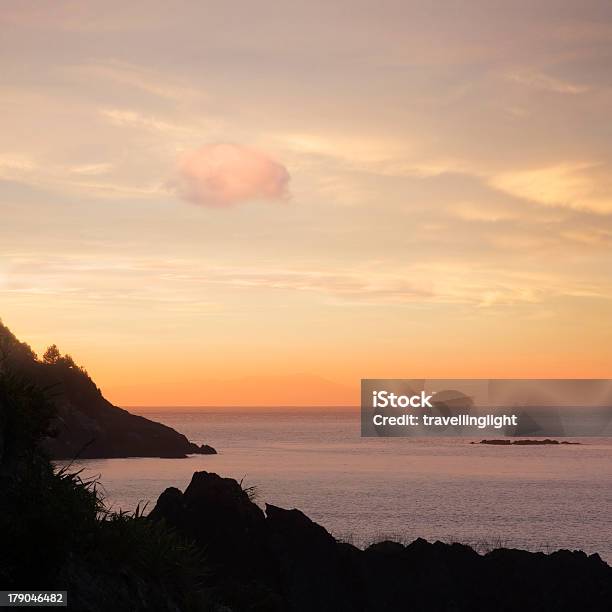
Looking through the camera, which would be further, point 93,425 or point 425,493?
point 93,425

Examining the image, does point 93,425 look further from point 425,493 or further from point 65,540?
point 65,540

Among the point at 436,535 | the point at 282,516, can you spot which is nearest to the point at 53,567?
the point at 282,516

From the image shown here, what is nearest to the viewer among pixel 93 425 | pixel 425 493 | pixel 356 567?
pixel 356 567

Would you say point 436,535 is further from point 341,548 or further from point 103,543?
point 103,543

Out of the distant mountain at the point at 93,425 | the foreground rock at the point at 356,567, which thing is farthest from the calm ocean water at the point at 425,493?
the foreground rock at the point at 356,567

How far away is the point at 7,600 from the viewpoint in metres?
8.67

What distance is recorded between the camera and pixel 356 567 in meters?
45.0

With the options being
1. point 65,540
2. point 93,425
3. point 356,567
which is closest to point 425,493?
point 93,425

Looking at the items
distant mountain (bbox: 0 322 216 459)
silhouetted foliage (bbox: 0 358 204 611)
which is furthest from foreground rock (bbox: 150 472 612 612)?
distant mountain (bbox: 0 322 216 459)

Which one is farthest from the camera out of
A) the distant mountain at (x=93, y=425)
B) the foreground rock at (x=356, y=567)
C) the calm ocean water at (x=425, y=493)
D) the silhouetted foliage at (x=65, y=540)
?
the distant mountain at (x=93, y=425)

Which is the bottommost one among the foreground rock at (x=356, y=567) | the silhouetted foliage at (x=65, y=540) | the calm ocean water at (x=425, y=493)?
the calm ocean water at (x=425, y=493)

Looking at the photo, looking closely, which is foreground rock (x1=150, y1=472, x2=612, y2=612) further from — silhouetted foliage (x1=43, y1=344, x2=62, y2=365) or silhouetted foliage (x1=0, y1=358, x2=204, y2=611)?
silhouetted foliage (x1=43, y1=344, x2=62, y2=365)

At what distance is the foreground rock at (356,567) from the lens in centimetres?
4103

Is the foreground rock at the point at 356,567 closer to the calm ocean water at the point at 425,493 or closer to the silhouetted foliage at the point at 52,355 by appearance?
the calm ocean water at the point at 425,493
